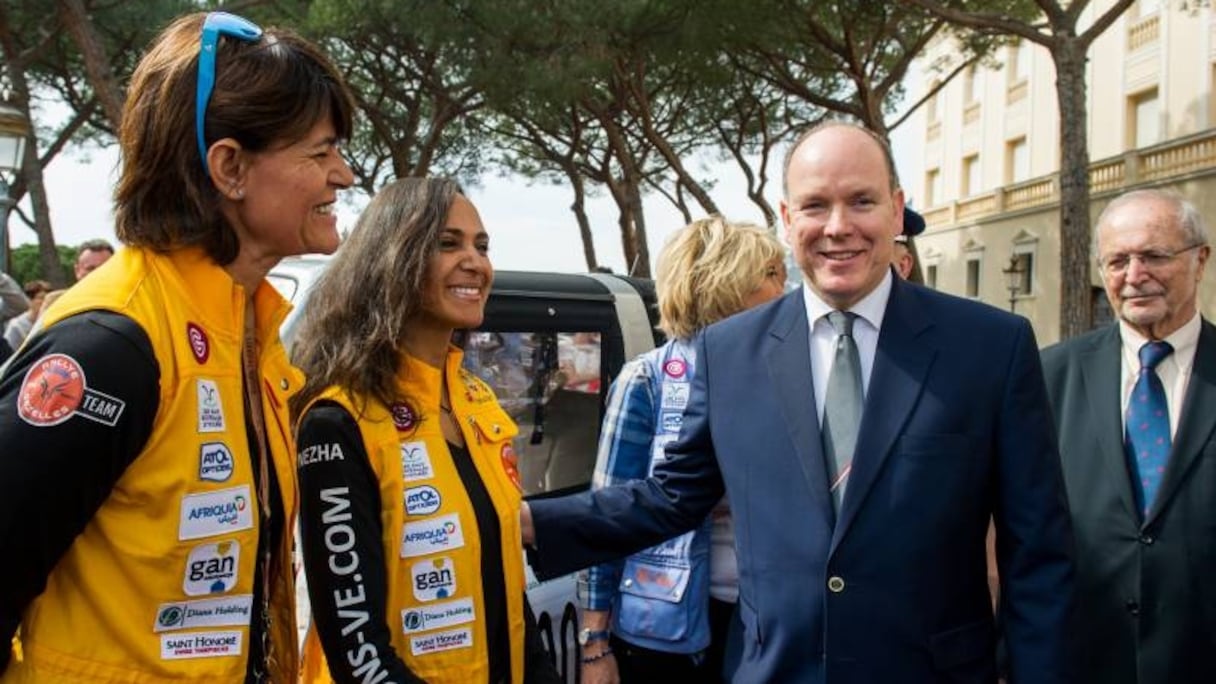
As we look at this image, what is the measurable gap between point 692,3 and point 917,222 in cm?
1308

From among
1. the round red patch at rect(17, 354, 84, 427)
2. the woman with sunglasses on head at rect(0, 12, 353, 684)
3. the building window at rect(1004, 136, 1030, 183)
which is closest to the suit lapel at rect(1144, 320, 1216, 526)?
the woman with sunglasses on head at rect(0, 12, 353, 684)

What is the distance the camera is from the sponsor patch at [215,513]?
4.89ft

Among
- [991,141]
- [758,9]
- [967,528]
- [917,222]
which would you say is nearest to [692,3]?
[758,9]

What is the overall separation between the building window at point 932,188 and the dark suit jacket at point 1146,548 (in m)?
36.1

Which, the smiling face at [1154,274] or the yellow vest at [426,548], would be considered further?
the smiling face at [1154,274]

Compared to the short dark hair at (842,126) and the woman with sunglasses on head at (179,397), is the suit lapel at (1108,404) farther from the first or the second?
the woman with sunglasses on head at (179,397)

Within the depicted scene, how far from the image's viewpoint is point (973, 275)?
3388 cm

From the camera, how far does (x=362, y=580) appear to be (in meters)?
1.93

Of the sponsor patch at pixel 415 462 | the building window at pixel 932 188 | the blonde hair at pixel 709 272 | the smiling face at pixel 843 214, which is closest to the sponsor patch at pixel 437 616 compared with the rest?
the sponsor patch at pixel 415 462

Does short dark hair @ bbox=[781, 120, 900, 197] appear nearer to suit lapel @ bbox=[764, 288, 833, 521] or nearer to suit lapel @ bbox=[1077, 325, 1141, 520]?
suit lapel @ bbox=[764, 288, 833, 521]

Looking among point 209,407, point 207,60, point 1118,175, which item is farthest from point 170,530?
point 1118,175

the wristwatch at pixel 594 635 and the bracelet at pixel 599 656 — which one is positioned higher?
the wristwatch at pixel 594 635

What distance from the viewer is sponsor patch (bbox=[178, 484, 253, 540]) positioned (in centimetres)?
149

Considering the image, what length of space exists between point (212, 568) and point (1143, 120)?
3040 cm
